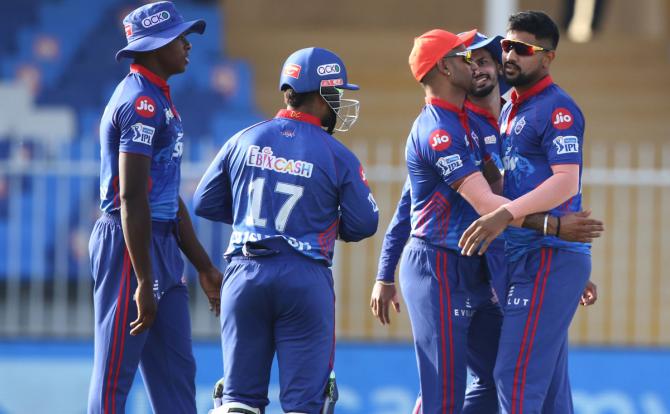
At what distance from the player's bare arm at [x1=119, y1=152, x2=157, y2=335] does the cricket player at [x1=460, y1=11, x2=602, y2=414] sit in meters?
1.35

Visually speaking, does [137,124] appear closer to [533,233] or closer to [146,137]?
[146,137]

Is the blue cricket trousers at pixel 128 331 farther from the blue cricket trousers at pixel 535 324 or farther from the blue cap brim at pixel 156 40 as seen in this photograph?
the blue cricket trousers at pixel 535 324

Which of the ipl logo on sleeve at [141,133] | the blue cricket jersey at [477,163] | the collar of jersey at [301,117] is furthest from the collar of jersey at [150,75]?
the blue cricket jersey at [477,163]

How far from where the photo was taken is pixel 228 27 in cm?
1462

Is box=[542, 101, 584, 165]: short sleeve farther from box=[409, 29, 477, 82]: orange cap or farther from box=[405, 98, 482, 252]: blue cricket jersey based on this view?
box=[409, 29, 477, 82]: orange cap

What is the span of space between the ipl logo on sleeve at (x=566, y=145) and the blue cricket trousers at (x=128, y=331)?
1.74 m

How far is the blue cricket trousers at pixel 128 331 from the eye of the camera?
551 centimetres

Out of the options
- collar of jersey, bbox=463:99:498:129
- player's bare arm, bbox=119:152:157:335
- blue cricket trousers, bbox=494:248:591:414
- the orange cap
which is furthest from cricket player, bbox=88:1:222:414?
blue cricket trousers, bbox=494:248:591:414

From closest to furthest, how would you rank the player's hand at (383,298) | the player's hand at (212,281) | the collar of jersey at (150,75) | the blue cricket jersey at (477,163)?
the collar of jersey at (150,75)
the blue cricket jersey at (477,163)
the player's hand at (212,281)
the player's hand at (383,298)

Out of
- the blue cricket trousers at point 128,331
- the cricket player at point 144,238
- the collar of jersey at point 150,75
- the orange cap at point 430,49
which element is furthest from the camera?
the orange cap at point 430,49

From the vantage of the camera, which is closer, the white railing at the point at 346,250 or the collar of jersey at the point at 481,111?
the collar of jersey at the point at 481,111

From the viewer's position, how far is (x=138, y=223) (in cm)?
538

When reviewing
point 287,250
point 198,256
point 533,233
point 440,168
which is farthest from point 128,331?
point 533,233

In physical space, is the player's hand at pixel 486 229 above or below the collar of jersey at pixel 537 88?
below
